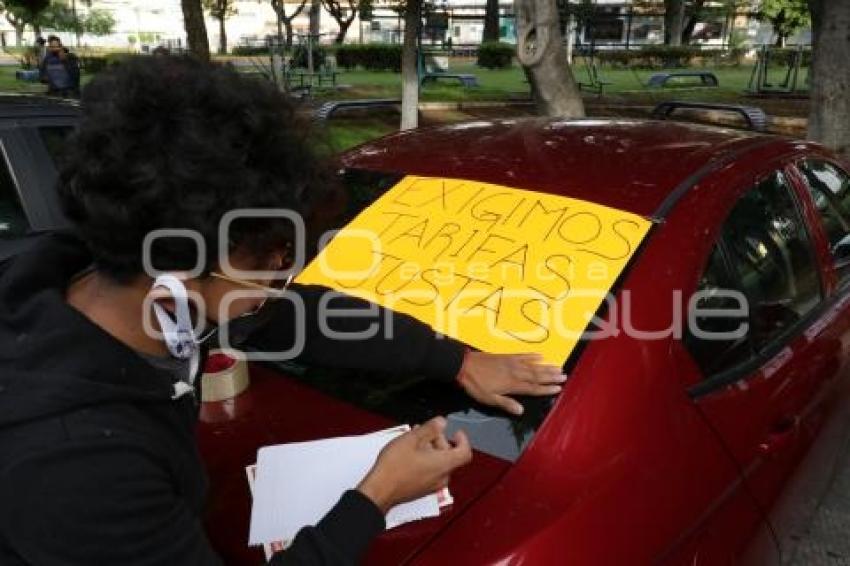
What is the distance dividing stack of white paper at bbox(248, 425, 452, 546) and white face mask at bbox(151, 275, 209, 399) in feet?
1.09

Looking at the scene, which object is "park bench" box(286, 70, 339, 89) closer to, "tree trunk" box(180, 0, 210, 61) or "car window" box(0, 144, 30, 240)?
"tree trunk" box(180, 0, 210, 61)

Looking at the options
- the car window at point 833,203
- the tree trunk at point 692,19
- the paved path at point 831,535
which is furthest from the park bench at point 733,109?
the tree trunk at point 692,19

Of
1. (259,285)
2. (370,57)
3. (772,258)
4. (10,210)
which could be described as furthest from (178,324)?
(370,57)

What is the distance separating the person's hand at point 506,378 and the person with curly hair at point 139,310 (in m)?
0.42

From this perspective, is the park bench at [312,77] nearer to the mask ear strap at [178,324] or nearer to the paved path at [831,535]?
the paved path at [831,535]

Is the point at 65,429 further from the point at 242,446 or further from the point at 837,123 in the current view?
the point at 837,123

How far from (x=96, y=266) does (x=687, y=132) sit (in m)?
1.80

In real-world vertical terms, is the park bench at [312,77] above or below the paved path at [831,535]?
above

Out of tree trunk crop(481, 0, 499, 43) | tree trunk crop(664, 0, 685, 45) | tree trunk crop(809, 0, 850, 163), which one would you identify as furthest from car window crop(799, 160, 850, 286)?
tree trunk crop(664, 0, 685, 45)

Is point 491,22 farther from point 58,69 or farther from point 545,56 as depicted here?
point 545,56

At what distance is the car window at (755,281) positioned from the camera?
1760 mm

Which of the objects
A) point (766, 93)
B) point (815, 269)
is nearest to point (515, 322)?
point (815, 269)

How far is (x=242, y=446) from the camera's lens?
159cm

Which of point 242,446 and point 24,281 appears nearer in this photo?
point 24,281
